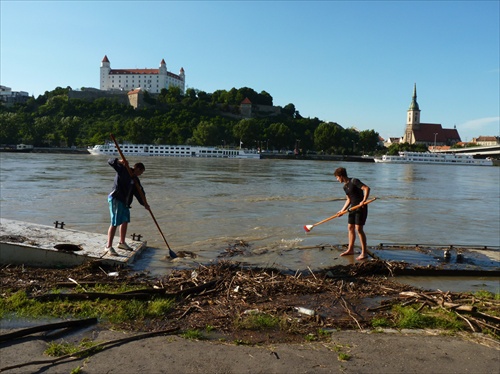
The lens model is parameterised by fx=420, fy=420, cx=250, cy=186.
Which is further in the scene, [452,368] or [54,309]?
[54,309]

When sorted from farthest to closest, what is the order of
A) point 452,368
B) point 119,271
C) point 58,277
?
point 119,271
point 58,277
point 452,368

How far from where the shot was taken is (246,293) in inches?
216

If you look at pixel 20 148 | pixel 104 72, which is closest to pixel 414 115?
pixel 104 72

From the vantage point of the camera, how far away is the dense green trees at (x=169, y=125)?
121 meters

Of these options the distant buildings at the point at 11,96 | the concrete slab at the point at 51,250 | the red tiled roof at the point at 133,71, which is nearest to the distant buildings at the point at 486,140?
the red tiled roof at the point at 133,71

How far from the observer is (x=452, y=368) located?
3.65m

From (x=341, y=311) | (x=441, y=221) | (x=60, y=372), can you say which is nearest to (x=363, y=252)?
(x=341, y=311)

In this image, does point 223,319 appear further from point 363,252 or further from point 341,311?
point 363,252

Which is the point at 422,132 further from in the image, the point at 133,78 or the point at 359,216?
the point at 359,216

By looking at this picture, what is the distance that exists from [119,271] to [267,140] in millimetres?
124707

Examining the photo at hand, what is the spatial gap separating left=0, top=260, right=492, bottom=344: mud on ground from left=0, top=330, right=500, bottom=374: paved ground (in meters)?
0.31

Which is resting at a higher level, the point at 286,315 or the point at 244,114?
the point at 244,114

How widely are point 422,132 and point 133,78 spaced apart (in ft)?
386

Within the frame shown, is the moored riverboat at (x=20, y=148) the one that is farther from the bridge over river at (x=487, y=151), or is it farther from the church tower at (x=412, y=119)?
the church tower at (x=412, y=119)
